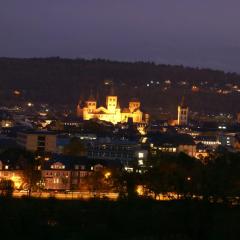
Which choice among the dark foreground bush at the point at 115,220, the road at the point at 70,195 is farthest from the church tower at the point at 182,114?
the dark foreground bush at the point at 115,220

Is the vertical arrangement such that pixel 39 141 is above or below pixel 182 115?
below

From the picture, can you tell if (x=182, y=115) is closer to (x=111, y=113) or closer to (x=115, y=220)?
(x=111, y=113)

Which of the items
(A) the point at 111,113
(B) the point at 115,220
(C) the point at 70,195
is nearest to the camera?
(B) the point at 115,220

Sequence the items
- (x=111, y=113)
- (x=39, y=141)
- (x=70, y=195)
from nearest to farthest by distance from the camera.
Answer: (x=70, y=195)
(x=39, y=141)
(x=111, y=113)

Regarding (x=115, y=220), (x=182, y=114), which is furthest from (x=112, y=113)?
(x=115, y=220)

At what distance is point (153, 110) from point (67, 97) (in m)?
7.87

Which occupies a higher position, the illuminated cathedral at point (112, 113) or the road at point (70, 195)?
the illuminated cathedral at point (112, 113)

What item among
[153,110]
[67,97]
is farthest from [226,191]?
[67,97]

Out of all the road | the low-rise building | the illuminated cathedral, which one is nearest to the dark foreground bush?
the road

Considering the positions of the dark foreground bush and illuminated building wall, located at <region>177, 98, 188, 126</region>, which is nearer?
the dark foreground bush

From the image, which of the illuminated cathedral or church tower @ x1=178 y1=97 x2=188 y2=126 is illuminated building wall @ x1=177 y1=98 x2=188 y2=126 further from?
the illuminated cathedral

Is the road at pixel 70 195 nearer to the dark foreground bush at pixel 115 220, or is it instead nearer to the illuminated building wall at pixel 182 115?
the dark foreground bush at pixel 115 220

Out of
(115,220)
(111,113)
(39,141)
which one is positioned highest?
(111,113)

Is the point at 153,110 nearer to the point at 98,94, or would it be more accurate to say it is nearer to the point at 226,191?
the point at 98,94
